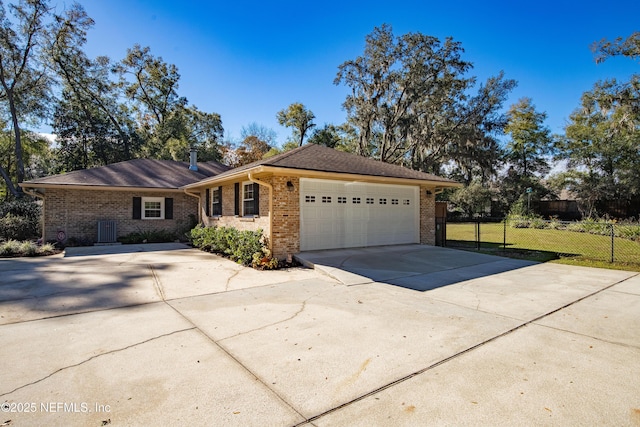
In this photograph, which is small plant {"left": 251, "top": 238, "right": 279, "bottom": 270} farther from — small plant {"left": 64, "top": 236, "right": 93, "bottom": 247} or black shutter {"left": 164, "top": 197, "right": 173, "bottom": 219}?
small plant {"left": 64, "top": 236, "right": 93, "bottom": 247}

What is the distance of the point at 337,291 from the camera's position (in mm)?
5867

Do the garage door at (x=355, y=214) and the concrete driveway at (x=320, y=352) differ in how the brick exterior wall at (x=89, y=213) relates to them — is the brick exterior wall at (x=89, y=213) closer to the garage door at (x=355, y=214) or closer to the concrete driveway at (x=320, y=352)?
the concrete driveway at (x=320, y=352)

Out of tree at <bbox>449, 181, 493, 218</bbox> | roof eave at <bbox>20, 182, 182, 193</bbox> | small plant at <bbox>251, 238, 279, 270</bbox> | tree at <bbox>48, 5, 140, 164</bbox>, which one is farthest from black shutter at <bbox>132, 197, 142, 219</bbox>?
tree at <bbox>449, 181, 493, 218</bbox>

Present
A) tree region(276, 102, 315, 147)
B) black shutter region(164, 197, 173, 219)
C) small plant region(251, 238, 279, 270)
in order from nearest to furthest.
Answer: small plant region(251, 238, 279, 270) < black shutter region(164, 197, 173, 219) < tree region(276, 102, 315, 147)

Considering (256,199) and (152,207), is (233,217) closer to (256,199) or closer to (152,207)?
(256,199)

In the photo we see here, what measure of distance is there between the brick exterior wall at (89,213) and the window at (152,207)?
19cm

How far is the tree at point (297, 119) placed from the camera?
104 feet

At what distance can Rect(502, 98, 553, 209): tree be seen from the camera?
101ft

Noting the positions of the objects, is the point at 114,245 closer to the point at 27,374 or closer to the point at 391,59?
the point at 27,374

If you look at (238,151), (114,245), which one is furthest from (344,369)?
(238,151)

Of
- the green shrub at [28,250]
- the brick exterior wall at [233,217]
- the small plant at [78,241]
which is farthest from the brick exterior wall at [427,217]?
the small plant at [78,241]

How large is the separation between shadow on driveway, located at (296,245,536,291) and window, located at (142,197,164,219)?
939 centimetres

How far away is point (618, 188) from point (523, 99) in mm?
13591

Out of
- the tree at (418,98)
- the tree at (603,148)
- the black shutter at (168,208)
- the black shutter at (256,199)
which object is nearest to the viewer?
the black shutter at (256,199)
